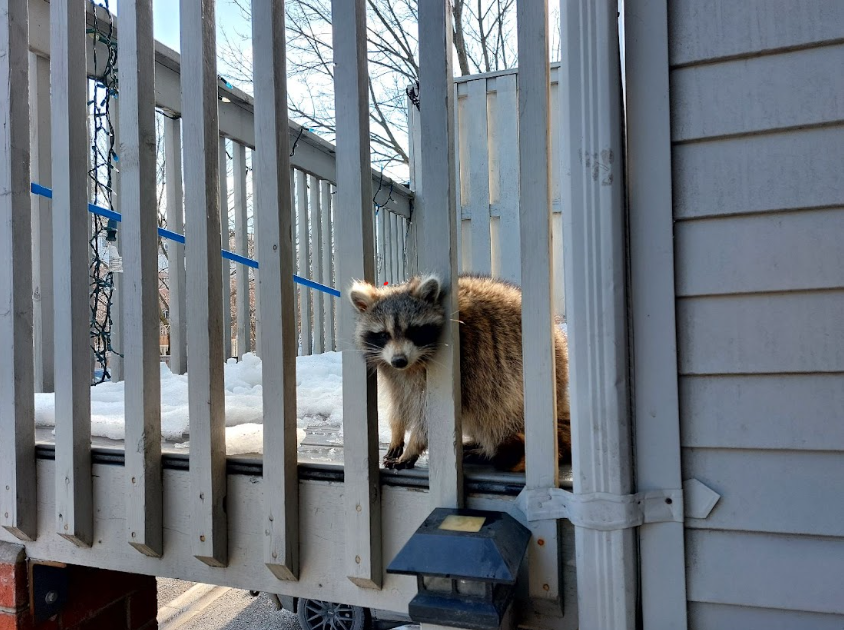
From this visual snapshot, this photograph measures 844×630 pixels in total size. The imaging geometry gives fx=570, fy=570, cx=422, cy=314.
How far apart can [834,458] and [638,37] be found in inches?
42.0

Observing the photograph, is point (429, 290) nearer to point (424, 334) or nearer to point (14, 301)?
point (424, 334)

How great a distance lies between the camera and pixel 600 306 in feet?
4.47

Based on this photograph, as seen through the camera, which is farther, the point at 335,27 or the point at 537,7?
the point at 335,27

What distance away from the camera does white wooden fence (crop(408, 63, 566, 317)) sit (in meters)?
4.73

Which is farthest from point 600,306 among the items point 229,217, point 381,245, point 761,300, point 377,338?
point 381,245

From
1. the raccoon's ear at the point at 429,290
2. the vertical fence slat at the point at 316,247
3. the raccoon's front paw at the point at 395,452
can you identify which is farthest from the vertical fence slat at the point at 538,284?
the vertical fence slat at the point at 316,247

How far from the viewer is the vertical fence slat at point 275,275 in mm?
1629

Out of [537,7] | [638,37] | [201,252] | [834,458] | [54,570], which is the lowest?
[54,570]

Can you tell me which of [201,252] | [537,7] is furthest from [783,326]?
[201,252]

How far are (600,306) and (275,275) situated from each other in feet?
2.95

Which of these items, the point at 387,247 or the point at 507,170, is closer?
the point at 507,170

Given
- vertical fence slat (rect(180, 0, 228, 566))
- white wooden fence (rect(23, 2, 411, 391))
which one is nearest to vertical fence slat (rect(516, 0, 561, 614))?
white wooden fence (rect(23, 2, 411, 391))

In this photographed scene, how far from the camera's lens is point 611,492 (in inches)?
52.8

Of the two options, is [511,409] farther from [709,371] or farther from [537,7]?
[537,7]
